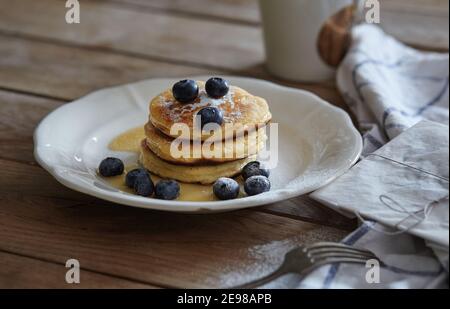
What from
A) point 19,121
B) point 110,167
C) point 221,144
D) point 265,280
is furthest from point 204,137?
point 19,121

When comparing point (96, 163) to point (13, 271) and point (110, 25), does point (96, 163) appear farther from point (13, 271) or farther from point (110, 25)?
point (110, 25)

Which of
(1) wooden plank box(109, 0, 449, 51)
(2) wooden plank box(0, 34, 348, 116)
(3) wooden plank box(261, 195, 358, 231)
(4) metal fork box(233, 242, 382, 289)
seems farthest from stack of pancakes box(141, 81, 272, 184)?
(1) wooden plank box(109, 0, 449, 51)

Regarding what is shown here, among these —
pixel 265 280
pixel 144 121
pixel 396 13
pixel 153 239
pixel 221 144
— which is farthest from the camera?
pixel 396 13

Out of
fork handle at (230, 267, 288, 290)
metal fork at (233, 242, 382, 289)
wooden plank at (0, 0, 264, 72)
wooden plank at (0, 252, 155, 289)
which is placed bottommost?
wooden plank at (0, 252, 155, 289)

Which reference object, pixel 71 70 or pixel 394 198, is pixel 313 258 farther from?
pixel 71 70

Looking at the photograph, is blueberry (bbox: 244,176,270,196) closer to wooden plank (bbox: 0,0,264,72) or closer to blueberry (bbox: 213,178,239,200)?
blueberry (bbox: 213,178,239,200)

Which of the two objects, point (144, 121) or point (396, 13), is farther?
point (396, 13)
